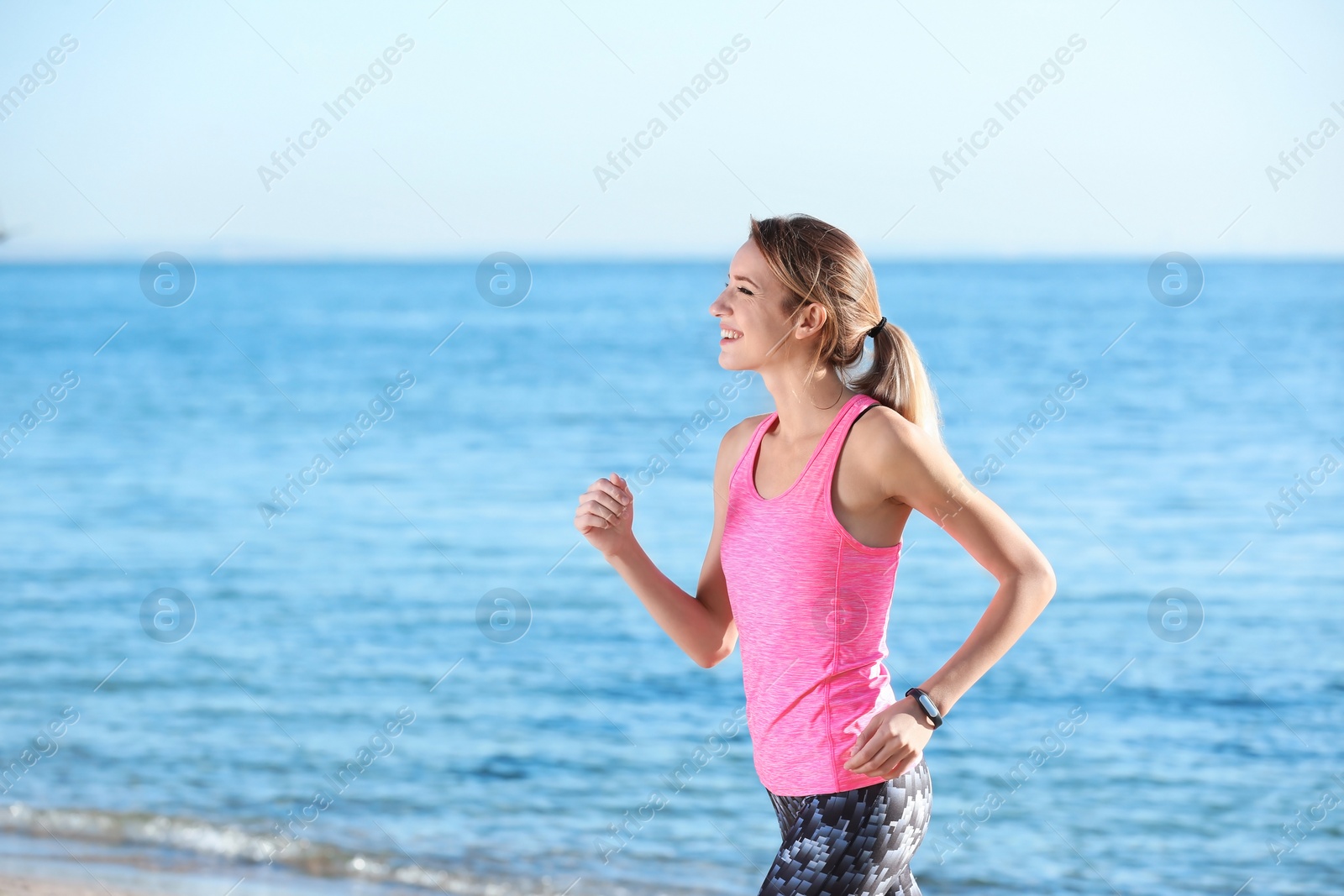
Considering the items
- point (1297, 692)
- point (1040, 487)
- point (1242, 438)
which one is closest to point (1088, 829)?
point (1297, 692)

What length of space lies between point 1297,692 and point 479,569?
7.11 meters

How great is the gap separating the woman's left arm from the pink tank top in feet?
0.21

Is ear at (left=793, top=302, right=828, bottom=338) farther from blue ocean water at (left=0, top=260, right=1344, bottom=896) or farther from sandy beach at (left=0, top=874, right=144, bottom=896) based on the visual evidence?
sandy beach at (left=0, top=874, right=144, bottom=896)

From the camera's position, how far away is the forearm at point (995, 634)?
81.7 inches

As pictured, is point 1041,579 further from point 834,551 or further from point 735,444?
point 735,444

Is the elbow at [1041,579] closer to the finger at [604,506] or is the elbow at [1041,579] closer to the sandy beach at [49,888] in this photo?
the finger at [604,506]

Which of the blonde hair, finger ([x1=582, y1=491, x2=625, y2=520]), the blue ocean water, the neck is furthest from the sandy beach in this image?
the blonde hair

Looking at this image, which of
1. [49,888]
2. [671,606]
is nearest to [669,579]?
[671,606]

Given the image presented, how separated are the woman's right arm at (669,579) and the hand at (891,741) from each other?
0.48m

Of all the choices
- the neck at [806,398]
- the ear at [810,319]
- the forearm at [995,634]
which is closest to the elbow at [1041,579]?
the forearm at [995,634]

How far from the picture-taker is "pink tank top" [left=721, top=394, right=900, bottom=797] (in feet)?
7.02

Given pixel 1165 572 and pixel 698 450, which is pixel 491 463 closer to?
pixel 698 450

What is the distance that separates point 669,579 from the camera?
8.11 ft

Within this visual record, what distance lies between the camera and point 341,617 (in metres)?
10.5
